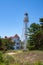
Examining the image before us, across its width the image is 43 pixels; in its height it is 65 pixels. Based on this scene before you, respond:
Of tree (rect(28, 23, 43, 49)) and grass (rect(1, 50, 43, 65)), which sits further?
tree (rect(28, 23, 43, 49))

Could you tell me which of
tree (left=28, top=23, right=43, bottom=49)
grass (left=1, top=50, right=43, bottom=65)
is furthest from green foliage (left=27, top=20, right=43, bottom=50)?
grass (left=1, top=50, right=43, bottom=65)

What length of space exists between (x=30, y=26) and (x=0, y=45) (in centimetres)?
878

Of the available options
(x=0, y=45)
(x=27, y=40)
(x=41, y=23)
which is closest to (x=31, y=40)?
(x=27, y=40)

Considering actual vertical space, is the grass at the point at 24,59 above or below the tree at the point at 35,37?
below

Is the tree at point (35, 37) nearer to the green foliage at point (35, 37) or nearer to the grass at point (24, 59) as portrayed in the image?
the green foliage at point (35, 37)

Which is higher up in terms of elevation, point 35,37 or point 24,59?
point 35,37

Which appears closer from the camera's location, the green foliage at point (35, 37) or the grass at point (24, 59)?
the grass at point (24, 59)

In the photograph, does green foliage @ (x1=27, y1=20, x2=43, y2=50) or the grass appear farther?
green foliage @ (x1=27, y1=20, x2=43, y2=50)

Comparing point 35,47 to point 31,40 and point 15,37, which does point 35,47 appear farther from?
point 15,37

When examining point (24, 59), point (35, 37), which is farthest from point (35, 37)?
point (24, 59)

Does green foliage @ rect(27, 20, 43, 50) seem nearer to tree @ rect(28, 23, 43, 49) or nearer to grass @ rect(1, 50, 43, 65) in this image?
tree @ rect(28, 23, 43, 49)

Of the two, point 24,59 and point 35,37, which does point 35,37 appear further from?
point 24,59

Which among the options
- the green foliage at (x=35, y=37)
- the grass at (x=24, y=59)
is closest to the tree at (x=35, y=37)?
the green foliage at (x=35, y=37)

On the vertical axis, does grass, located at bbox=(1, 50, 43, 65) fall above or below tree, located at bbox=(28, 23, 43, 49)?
below
